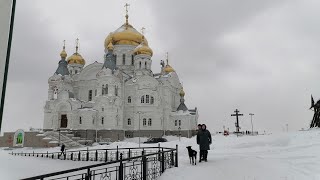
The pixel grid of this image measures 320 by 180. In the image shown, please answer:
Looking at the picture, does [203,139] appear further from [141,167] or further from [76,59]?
[76,59]

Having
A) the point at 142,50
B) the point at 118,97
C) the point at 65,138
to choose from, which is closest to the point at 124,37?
the point at 142,50

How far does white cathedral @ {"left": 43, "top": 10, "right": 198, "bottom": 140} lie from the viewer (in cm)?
4031

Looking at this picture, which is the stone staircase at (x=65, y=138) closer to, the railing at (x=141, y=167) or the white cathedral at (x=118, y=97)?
the white cathedral at (x=118, y=97)

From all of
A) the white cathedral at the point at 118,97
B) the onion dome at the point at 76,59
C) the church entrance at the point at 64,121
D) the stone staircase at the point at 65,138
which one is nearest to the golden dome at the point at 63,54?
the white cathedral at the point at 118,97

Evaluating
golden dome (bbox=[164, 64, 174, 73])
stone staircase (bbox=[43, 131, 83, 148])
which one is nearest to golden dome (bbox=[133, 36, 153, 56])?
golden dome (bbox=[164, 64, 174, 73])

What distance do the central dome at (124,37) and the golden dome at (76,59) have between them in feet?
15.1

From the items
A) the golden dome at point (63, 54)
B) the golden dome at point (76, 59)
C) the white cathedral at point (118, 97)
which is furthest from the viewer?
the golden dome at point (76, 59)

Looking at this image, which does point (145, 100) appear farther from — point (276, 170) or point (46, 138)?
point (276, 170)

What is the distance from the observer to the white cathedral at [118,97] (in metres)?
40.3

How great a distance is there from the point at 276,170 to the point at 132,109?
3458 centimetres

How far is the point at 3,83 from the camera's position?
1556 mm

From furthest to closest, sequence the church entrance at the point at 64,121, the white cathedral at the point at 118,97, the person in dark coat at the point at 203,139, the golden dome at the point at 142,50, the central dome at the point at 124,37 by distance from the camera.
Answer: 1. the central dome at the point at 124,37
2. the golden dome at the point at 142,50
3. the church entrance at the point at 64,121
4. the white cathedral at the point at 118,97
5. the person in dark coat at the point at 203,139

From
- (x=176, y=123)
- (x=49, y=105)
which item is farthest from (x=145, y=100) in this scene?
(x=49, y=105)

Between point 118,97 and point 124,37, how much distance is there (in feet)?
38.0
